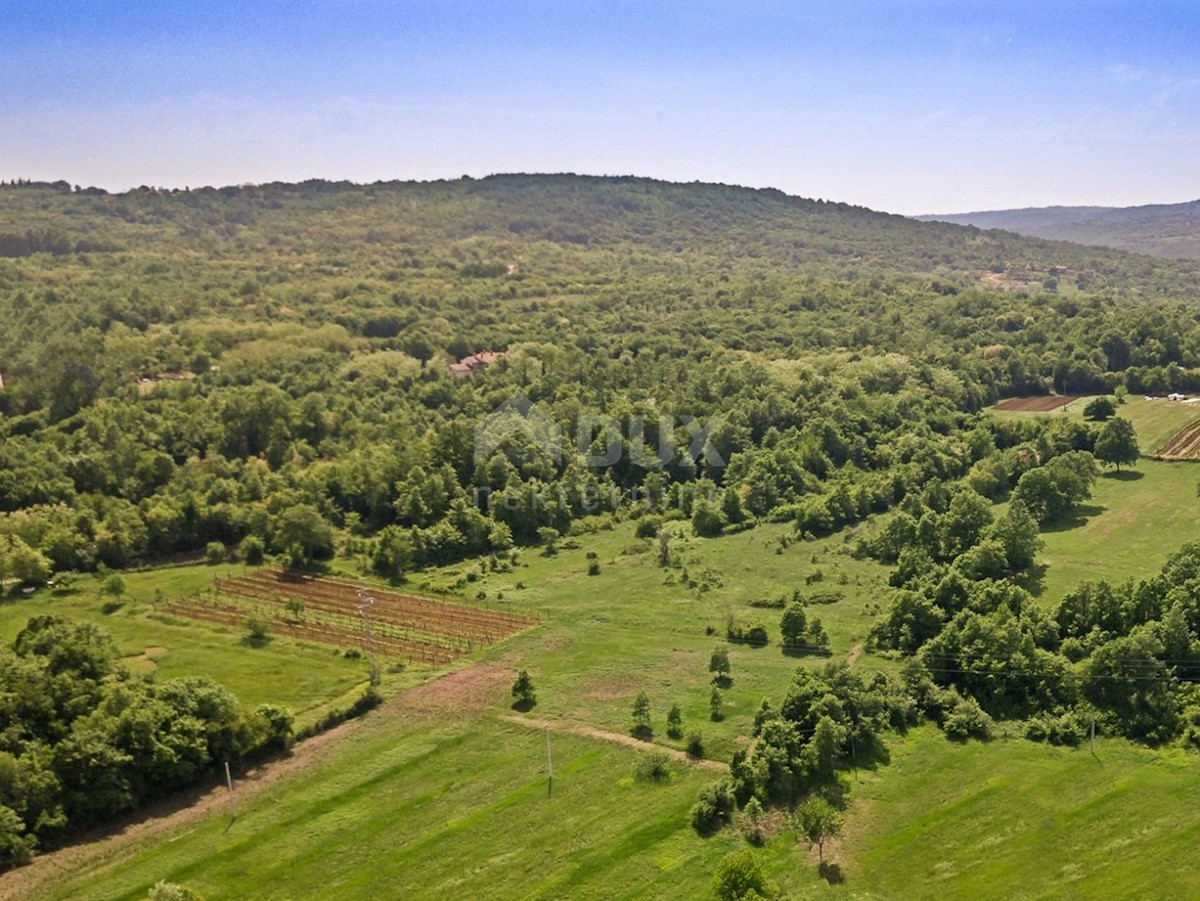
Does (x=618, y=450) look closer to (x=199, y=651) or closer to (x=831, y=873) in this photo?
(x=199, y=651)

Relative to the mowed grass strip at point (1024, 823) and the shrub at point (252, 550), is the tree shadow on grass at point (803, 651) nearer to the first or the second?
the mowed grass strip at point (1024, 823)

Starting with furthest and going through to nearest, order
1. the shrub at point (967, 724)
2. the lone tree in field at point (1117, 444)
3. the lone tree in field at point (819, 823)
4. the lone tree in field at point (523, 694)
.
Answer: the lone tree in field at point (1117, 444)
the lone tree in field at point (523, 694)
the shrub at point (967, 724)
the lone tree in field at point (819, 823)

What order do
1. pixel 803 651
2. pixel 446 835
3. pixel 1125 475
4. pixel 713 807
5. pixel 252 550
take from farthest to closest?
pixel 1125 475 → pixel 252 550 → pixel 803 651 → pixel 713 807 → pixel 446 835

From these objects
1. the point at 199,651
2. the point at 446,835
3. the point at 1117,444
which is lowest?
the point at 446,835

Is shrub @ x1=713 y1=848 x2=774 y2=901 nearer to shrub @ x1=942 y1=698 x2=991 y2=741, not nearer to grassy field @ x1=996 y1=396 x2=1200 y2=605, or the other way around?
shrub @ x1=942 y1=698 x2=991 y2=741

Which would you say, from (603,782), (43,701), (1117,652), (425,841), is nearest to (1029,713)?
(1117,652)

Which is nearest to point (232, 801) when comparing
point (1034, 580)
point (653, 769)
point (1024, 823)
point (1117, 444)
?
point (653, 769)

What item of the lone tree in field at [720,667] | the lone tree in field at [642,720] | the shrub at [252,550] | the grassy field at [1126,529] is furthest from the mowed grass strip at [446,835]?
the grassy field at [1126,529]
